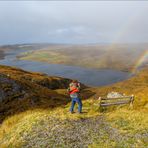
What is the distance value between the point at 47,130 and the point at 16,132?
2196mm

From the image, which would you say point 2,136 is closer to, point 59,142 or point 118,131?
point 59,142

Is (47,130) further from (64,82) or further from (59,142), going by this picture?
(64,82)

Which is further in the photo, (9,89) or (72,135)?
(9,89)

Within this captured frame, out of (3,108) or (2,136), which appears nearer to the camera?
(2,136)

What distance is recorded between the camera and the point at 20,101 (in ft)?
132

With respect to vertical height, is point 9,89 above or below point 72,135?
below

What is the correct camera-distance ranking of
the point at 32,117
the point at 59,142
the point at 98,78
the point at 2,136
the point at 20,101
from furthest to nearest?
the point at 98,78 → the point at 20,101 → the point at 32,117 → the point at 2,136 → the point at 59,142

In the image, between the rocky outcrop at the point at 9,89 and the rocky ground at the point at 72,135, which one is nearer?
the rocky ground at the point at 72,135

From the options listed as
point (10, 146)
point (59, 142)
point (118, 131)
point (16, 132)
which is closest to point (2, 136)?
point (16, 132)

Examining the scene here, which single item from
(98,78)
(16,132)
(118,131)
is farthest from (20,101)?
(98,78)

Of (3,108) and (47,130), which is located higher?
(47,130)

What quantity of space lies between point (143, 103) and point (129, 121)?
26.1 ft

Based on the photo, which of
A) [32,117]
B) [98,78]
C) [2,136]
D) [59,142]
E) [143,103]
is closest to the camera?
[59,142]

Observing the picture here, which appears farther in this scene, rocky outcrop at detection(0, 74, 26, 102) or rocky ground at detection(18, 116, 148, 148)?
rocky outcrop at detection(0, 74, 26, 102)
